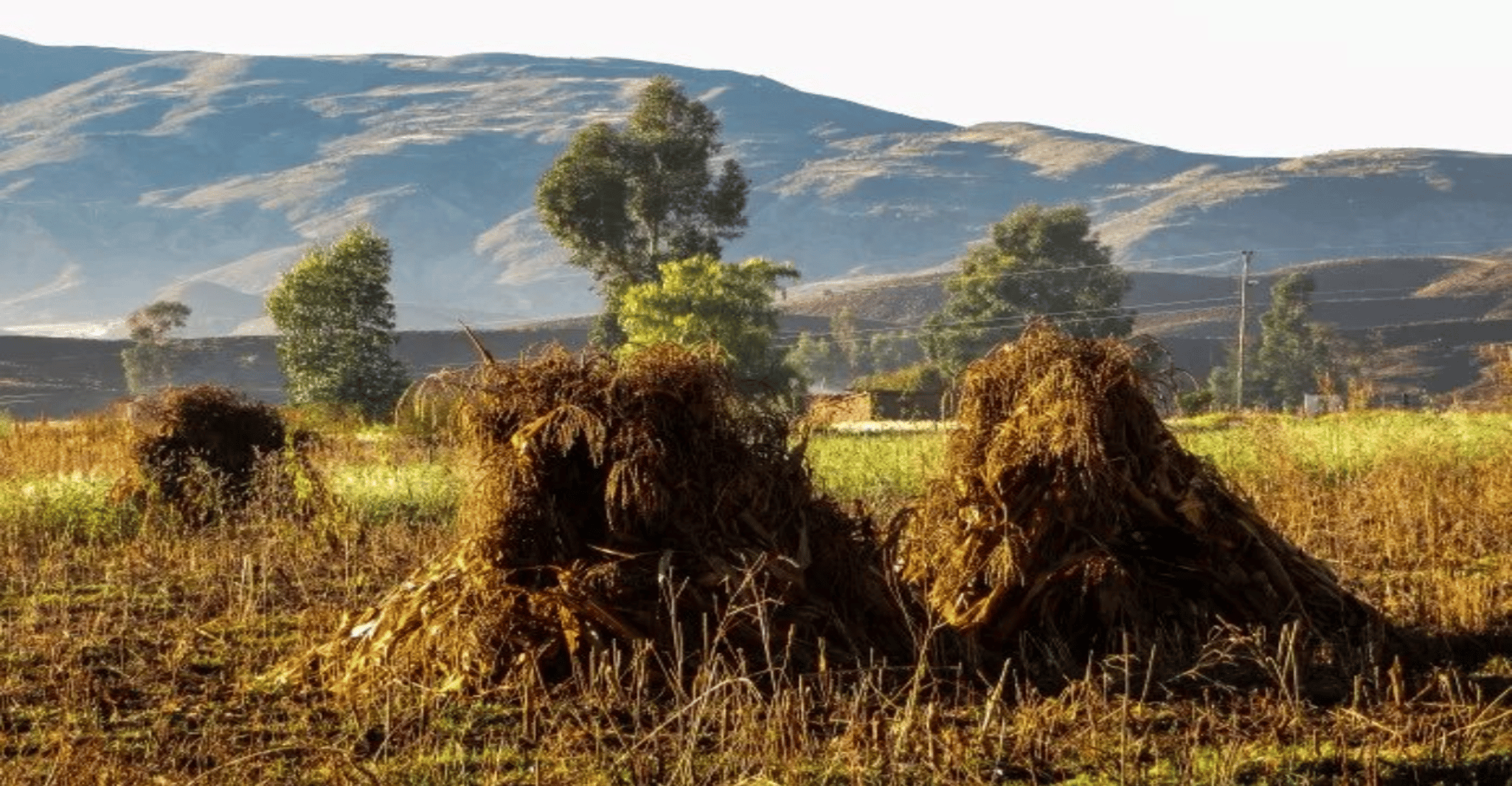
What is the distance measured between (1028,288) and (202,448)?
241ft

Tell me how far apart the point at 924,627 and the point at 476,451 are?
2.23 metres

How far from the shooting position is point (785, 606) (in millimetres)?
9500

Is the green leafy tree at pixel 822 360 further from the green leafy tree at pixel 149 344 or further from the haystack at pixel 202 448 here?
the haystack at pixel 202 448

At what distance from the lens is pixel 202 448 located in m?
18.7

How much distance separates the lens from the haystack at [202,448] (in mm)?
18031

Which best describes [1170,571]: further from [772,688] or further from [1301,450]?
[1301,450]

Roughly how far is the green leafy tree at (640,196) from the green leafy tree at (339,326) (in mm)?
14752

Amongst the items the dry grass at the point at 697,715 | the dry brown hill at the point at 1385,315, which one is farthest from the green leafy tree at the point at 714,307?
the dry brown hill at the point at 1385,315

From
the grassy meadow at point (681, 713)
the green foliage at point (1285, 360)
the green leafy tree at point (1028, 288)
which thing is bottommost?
the green foliage at point (1285, 360)

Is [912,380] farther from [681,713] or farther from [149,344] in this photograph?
[681,713]

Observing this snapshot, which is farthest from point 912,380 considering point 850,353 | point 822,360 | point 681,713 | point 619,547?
point 850,353

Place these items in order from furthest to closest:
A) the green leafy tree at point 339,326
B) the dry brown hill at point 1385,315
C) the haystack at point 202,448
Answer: the dry brown hill at point 1385,315 → the green leafy tree at point 339,326 → the haystack at point 202,448

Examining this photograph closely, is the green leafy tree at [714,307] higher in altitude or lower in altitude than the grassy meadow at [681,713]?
lower

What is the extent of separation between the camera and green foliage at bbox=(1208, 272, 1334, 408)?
9119 cm
